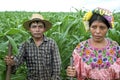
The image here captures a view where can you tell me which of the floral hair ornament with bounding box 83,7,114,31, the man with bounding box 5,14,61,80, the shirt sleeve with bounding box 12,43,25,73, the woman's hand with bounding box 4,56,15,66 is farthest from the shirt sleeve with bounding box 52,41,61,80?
the floral hair ornament with bounding box 83,7,114,31

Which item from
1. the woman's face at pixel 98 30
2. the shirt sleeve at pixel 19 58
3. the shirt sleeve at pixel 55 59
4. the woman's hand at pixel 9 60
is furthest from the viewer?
the shirt sleeve at pixel 55 59

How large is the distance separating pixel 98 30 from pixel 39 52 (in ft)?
2.68

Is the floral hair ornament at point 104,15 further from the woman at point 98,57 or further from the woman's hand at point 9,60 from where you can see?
the woman's hand at point 9,60

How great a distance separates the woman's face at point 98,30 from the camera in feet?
9.80

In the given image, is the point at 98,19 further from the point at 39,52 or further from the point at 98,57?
the point at 39,52

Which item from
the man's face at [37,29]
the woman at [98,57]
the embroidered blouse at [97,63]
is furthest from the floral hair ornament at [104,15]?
the man's face at [37,29]

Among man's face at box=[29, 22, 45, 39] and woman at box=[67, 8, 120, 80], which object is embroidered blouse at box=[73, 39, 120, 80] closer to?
woman at box=[67, 8, 120, 80]

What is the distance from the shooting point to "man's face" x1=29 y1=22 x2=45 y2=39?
352 centimetres

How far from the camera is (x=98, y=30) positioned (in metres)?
2.97

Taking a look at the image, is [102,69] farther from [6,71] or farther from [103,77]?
[6,71]

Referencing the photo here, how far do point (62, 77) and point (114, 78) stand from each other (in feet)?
4.16

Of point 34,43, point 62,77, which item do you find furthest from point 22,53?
point 62,77

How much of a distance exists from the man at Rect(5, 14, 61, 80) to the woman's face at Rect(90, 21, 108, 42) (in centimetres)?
68

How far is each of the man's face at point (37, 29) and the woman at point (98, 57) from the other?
589 mm
